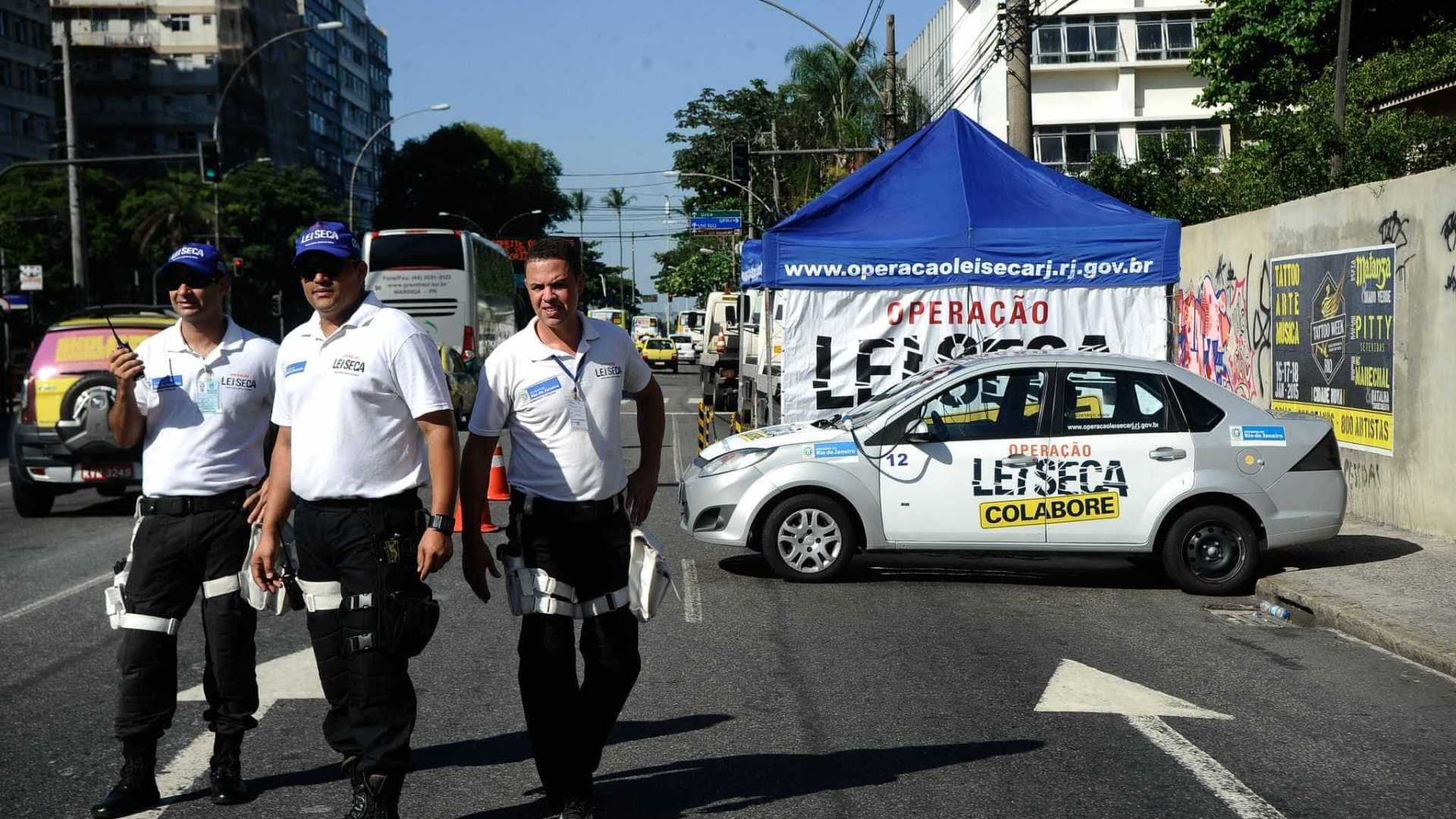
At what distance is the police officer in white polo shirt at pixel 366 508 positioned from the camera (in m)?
4.74

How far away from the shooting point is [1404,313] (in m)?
12.5

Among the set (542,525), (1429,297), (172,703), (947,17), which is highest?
(947,17)

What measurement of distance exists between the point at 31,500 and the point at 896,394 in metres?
8.93

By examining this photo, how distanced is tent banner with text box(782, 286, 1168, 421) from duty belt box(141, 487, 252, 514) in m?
9.40

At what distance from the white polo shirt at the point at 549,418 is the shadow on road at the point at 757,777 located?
45.8 inches

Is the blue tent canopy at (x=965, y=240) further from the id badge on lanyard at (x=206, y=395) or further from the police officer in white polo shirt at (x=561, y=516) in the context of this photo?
the police officer in white polo shirt at (x=561, y=516)

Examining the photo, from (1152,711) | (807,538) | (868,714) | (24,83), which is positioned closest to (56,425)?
(807,538)

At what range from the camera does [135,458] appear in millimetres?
14219

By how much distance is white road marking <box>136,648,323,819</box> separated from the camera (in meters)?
5.63

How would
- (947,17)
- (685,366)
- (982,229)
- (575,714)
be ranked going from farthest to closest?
(685,366) → (947,17) → (982,229) → (575,714)

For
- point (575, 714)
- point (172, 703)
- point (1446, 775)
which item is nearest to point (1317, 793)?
point (1446, 775)

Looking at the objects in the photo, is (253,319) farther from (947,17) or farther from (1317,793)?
(1317,793)

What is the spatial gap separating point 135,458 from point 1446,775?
11742 millimetres

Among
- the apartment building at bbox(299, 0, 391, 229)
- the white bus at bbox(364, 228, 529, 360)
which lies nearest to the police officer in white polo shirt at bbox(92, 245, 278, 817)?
the white bus at bbox(364, 228, 529, 360)
